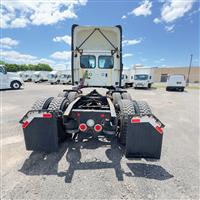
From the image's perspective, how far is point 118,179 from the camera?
7.76 ft

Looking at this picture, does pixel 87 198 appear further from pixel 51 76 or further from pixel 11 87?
pixel 51 76

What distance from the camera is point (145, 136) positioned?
263 cm

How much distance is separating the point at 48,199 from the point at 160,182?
170 centimetres

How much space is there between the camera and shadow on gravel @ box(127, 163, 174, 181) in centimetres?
246

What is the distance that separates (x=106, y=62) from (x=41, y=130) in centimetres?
375

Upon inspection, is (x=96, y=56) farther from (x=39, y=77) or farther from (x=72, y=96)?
(x=39, y=77)

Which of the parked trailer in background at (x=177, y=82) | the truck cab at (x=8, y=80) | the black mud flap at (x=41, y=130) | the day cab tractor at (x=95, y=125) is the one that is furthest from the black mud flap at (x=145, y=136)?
the parked trailer in background at (x=177, y=82)

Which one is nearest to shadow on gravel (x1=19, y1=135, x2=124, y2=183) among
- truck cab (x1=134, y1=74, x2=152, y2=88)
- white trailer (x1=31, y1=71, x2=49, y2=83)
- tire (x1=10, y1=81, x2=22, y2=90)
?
tire (x1=10, y1=81, x2=22, y2=90)

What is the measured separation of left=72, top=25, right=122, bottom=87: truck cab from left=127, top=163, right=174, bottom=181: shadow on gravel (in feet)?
11.9

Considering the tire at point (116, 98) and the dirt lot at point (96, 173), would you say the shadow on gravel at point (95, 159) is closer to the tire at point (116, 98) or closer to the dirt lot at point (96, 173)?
the dirt lot at point (96, 173)

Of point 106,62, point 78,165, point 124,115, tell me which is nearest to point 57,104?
point 78,165

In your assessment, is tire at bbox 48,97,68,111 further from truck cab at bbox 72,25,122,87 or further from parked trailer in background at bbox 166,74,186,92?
parked trailer in background at bbox 166,74,186,92

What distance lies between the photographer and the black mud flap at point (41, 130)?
8.98 ft

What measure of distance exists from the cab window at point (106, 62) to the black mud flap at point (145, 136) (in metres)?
3.42
